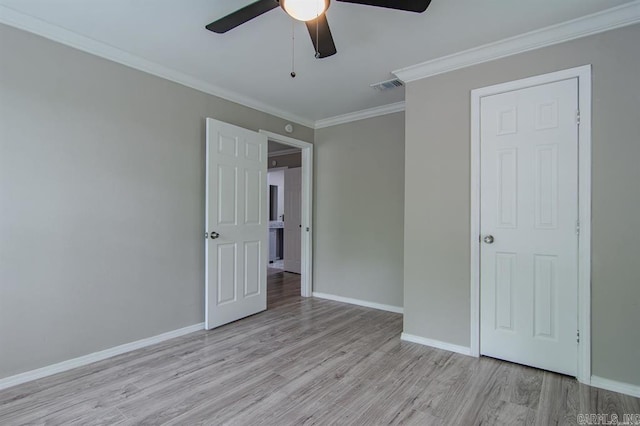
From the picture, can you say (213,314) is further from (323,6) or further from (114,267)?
(323,6)

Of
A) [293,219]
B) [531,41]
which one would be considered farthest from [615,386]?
[293,219]

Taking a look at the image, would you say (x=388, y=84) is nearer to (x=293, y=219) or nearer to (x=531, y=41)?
(x=531, y=41)

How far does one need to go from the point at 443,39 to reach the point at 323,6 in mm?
1338

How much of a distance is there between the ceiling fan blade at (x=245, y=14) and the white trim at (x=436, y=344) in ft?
9.22

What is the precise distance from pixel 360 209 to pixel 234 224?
168cm

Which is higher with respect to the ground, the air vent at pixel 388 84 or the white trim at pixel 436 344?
the air vent at pixel 388 84

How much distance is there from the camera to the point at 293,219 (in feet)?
21.0

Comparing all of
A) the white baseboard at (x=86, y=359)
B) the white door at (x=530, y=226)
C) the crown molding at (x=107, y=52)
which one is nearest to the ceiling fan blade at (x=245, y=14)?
the crown molding at (x=107, y=52)

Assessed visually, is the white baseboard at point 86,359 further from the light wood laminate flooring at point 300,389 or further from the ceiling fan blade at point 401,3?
the ceiling fan blade at point 401,3

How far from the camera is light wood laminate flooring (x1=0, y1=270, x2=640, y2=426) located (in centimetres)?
187

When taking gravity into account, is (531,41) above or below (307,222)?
above

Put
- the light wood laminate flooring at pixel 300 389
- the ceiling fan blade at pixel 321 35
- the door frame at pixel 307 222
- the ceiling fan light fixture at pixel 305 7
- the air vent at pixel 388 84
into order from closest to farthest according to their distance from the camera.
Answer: the ceiling fan light fixture at pixel 305 7 < the ceiling fan blade at pixel 321 35 < the light wood laminate flooring at pixel 300 389 < the air vent at pixel 388 84 < the door frame at pixel 307 222

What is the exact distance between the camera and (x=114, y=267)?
8.68ft

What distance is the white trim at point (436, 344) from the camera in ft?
8.89
